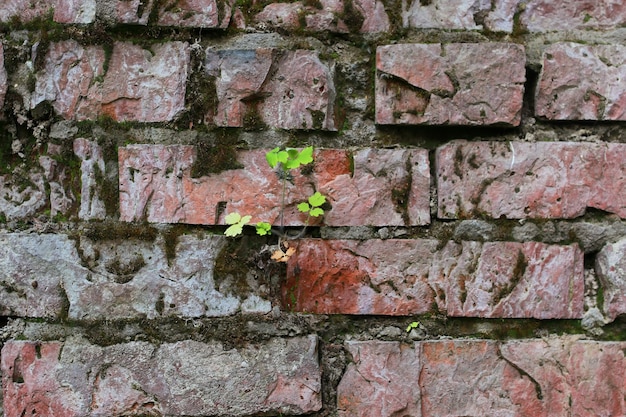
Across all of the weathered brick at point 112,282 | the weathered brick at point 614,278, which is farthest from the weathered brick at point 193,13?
the weathered brick at point 614,278

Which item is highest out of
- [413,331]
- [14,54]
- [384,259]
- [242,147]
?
[14,54]

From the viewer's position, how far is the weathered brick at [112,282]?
34.3 inches

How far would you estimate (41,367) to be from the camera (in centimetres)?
86

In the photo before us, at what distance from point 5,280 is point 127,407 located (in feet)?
0.90

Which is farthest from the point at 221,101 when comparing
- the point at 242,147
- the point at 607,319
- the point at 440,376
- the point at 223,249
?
the point at 607,319

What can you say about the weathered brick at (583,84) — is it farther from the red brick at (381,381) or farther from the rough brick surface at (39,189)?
the rough brick surface at (39,189)

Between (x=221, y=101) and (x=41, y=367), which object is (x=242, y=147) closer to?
(x=221, y=101)

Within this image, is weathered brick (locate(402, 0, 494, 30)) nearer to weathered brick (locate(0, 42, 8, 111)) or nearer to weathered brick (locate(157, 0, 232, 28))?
weathered brick (locate(157, 0, 232, 28))

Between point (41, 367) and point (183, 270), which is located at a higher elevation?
point (183, 270)

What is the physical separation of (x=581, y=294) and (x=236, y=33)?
2.18 ft

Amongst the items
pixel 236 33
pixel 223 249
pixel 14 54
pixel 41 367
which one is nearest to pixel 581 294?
pixel 223 249

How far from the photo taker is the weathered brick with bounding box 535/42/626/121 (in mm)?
853

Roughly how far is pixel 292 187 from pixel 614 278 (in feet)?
1.67

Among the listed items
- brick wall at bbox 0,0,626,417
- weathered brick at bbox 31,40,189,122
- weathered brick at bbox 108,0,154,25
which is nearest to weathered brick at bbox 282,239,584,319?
brick wall at bbox 0,0,626,417
